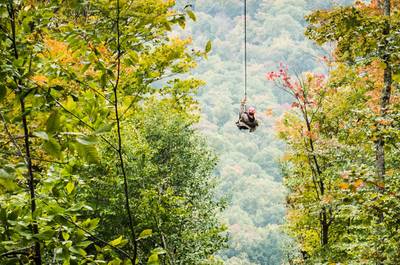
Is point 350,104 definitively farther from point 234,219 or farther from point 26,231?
point 234,219

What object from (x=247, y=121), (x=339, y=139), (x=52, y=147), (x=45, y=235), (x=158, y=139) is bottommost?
(x=45, y=235)

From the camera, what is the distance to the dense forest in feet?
5.81

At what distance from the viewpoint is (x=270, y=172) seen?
88.9m

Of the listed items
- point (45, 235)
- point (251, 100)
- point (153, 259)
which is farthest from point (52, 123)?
point (251, 100)

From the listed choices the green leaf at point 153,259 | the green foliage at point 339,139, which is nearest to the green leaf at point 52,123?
the green leaf at point 153,259

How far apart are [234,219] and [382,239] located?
2751 inches

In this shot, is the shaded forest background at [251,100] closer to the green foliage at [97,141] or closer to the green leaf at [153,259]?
the green foliage at [97,141]

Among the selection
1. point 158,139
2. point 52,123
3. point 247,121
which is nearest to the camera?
point 52,123

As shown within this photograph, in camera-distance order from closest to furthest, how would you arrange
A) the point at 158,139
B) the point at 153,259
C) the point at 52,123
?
1. the point at 52,123
2. the point at 153,259
3. the point at 158,139

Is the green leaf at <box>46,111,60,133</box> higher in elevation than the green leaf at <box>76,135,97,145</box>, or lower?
higher

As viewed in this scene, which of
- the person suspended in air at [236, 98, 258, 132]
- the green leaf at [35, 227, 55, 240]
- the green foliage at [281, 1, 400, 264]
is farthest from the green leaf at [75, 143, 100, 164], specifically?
the person suspended in air at [236, 98, 258, 132]

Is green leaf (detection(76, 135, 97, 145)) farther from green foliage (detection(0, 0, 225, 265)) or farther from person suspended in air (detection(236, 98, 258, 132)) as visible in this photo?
person suspended in air (detection(236, 98, 258, 132))

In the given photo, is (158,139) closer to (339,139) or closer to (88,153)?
(339,139)

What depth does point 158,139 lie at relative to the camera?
399 inches
